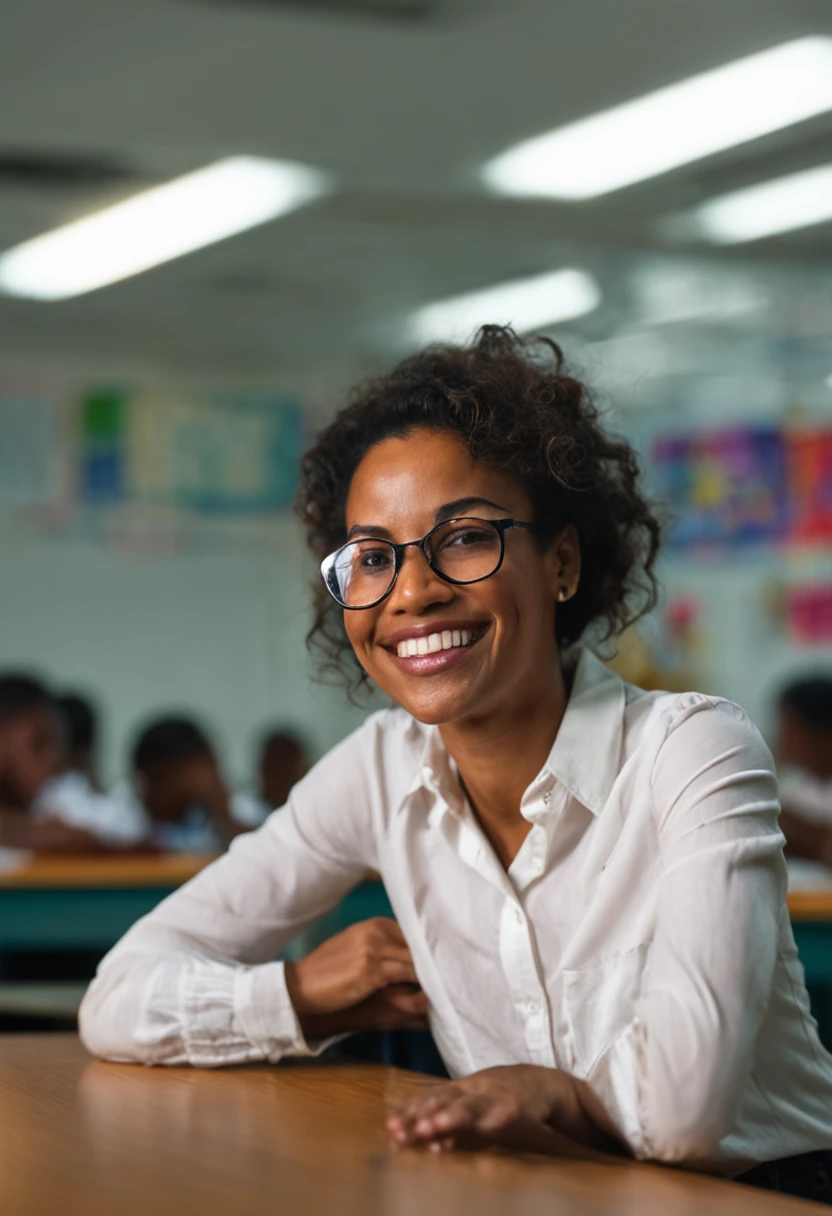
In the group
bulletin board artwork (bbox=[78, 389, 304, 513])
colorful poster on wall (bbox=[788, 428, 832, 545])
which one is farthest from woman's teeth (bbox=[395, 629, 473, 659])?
colorful poster on wall (bbox=[788, 428, 832, 545])

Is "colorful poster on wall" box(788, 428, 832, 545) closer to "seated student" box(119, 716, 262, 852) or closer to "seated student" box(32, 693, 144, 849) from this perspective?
"seated student" box(119, 716, 262, 852)

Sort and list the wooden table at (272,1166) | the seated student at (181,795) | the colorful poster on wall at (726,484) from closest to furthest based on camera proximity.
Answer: the wooden table at (272,1166)
the seated student at (181,795)
the colorful poster on wall at (726,484)

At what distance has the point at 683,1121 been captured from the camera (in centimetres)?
114

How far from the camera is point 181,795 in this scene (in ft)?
17.4

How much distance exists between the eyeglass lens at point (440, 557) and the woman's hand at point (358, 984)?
341 millimetres

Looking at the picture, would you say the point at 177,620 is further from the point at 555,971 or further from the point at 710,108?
the point at 555,971

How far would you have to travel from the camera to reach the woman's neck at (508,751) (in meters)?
1.50

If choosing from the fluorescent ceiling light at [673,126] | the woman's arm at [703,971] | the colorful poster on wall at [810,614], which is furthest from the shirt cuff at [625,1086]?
the colorful poster on wall at [810,614]

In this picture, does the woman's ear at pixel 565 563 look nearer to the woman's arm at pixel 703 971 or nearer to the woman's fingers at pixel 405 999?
the woman's arm at pixel 703 971

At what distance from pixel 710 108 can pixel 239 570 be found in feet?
13.0

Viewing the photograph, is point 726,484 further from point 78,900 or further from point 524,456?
point 524,456

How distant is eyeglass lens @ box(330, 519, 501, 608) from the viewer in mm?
1442

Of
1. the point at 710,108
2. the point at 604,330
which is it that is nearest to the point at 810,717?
the point at 710,108

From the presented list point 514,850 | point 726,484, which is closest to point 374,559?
point 514,850
